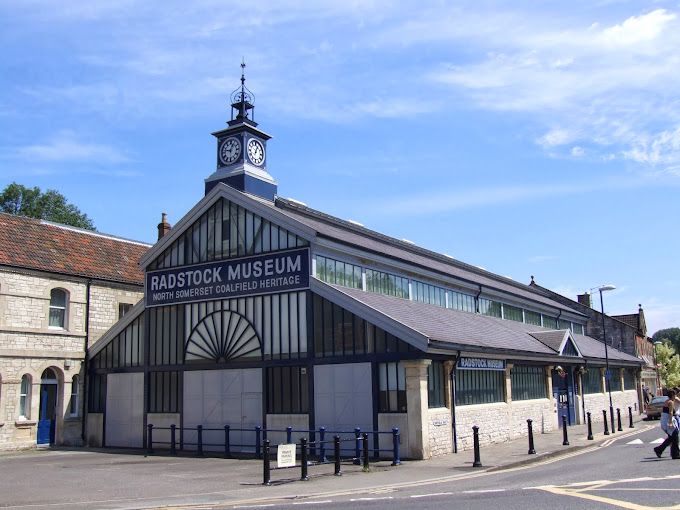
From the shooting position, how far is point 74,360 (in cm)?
2750

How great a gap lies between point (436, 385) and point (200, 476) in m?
7.65

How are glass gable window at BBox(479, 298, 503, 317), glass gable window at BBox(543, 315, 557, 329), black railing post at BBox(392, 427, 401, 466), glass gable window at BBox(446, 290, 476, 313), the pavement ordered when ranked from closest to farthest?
the pavement, black railing post at BBox(392, 427, 401, 466), glass gable window at BBox(446, 290, 476, 313), glass gable window at BBox(479, 298, 503, 317), glass gable window at BBox(543, 315, 557, 329)

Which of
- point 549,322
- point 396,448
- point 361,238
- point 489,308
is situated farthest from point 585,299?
point 396,448

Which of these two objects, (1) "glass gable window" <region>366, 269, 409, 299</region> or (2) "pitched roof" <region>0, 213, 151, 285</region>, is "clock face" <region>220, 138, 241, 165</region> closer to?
(1) "glass gable window" <region>366, 269, 409, 299</region>

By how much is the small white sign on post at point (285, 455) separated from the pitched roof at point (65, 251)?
50.6ft

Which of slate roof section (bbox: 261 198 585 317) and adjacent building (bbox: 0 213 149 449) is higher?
slate roof section (bbox: 261 198 585 317)

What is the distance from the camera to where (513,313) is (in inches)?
1453

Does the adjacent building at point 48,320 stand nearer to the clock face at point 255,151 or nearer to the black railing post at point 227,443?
the black railing post at point 227,443

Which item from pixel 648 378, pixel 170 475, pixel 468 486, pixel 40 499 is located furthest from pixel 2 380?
pixel 648 378

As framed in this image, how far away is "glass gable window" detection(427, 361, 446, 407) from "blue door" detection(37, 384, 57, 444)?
16.2 metres

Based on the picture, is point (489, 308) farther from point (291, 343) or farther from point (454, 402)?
point (291, 343)

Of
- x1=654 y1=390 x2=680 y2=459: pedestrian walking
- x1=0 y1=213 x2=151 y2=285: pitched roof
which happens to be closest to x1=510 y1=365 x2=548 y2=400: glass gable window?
x1=654 y1=390 x2=680 y2=459: pedestrian walking

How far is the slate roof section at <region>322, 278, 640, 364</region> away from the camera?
69.3 feet

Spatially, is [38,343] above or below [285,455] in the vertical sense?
above
